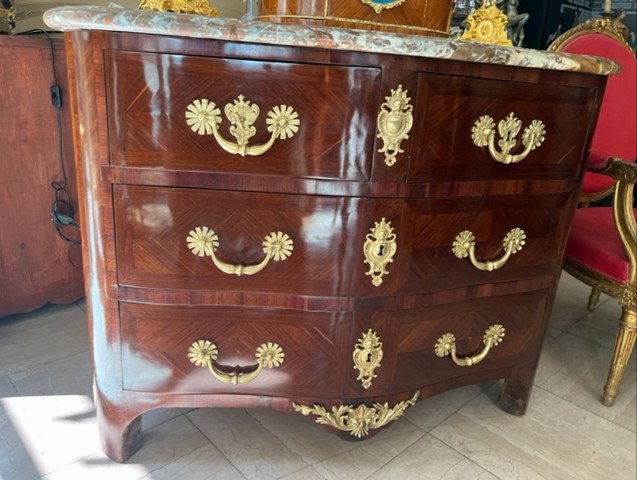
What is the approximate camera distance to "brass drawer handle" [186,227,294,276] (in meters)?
0.86

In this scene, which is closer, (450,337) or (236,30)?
(236,30)

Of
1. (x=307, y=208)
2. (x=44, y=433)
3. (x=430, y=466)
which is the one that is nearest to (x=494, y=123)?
(x=307, y=208)

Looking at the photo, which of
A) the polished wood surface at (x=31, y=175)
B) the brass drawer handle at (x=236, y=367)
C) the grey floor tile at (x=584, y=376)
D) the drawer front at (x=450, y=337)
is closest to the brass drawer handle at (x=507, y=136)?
the drawer front at (x=450, y=337)

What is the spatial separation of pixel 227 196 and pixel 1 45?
0.91 meters

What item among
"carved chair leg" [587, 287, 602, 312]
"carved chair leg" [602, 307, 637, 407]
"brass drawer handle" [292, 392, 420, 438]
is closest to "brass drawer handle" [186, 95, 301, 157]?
"brass drawer handle" [292, 392, 420, 438]

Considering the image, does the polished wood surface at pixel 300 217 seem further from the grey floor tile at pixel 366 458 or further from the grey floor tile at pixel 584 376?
the grey floor tile at pixel 584 376

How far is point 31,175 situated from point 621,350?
1.71m

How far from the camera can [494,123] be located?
906 millimetres

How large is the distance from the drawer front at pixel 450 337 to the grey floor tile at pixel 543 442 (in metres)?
0.18

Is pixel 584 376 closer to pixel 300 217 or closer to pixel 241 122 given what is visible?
pixel 300 217

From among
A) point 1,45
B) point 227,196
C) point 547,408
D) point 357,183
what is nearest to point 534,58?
Answer: point 357,183

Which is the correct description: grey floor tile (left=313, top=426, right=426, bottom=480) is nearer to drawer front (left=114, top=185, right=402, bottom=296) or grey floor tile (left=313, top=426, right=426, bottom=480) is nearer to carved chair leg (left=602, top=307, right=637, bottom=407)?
drawer front (left=114, top=185, right=402, bottom=296)

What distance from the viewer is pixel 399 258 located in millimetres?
916

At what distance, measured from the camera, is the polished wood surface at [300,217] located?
0.78 meters
